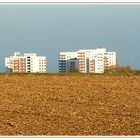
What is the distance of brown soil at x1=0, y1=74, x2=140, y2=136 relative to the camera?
41.6 feet

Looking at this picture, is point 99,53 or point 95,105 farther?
point 99,53

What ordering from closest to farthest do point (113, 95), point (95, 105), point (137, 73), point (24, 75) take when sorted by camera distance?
point (95, 105) → point (113, 95) → point (24, 75) → point (137, 73)

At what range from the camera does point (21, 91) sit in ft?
57.8

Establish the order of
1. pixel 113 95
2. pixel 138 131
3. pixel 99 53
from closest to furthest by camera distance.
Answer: pixel 138 131
pixel 113 95
pixel 99 53

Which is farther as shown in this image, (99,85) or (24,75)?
(24,75)

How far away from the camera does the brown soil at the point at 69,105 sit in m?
12.7

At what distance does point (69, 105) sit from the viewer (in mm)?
15633

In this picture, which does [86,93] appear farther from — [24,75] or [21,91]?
[24,75]

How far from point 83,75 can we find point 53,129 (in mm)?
8663

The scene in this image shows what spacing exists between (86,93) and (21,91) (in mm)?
2165

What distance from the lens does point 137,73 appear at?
74.1 ft

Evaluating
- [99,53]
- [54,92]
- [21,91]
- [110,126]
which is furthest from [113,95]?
[99,53]

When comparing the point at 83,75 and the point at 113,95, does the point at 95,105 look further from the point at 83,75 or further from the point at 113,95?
the point at 83,75

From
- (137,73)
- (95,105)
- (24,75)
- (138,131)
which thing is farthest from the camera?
(137,73)
